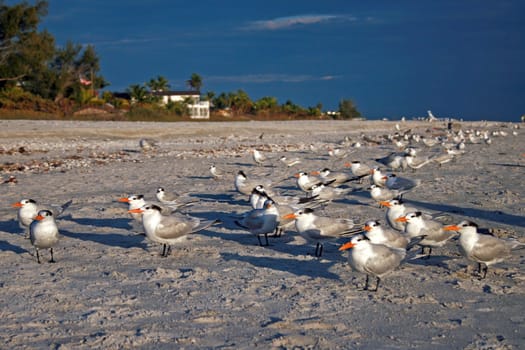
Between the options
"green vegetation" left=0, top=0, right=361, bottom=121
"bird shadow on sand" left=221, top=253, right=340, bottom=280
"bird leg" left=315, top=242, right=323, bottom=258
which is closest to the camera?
"bird shadow on sand" left=221, top=253, right=340, bottom=280

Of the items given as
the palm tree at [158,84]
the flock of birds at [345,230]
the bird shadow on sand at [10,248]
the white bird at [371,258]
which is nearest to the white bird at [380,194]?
the flock of birds at [345,230]

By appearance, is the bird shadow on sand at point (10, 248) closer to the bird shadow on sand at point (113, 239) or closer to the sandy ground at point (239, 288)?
the sandy ground at point (239, 288)

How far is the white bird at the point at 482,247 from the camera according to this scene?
20.6 ft

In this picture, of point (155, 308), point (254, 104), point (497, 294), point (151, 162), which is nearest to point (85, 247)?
point (155, 308)

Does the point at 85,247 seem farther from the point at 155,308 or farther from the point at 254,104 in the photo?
the point at 254,104

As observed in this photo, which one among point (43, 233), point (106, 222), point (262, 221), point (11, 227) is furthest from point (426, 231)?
point (11, 227)

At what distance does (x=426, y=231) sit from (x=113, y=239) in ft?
13.2

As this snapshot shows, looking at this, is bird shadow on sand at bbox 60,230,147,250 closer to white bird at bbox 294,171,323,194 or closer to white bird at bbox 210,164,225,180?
white bird at bbox 294,171,323,194

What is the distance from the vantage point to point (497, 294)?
574cm

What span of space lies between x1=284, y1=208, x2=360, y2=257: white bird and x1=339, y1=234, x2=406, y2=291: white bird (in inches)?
47.1

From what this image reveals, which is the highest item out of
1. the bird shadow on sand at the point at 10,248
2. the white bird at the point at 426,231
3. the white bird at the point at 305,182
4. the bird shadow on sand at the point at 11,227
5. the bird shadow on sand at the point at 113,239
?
the white bird at the point at 426,231

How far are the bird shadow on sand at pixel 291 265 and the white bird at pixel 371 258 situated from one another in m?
0.51

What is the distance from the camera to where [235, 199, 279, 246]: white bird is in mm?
7699

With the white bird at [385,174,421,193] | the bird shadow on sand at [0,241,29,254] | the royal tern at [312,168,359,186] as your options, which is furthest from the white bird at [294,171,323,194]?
the bird shadow on sand at [0,241,29,254]
